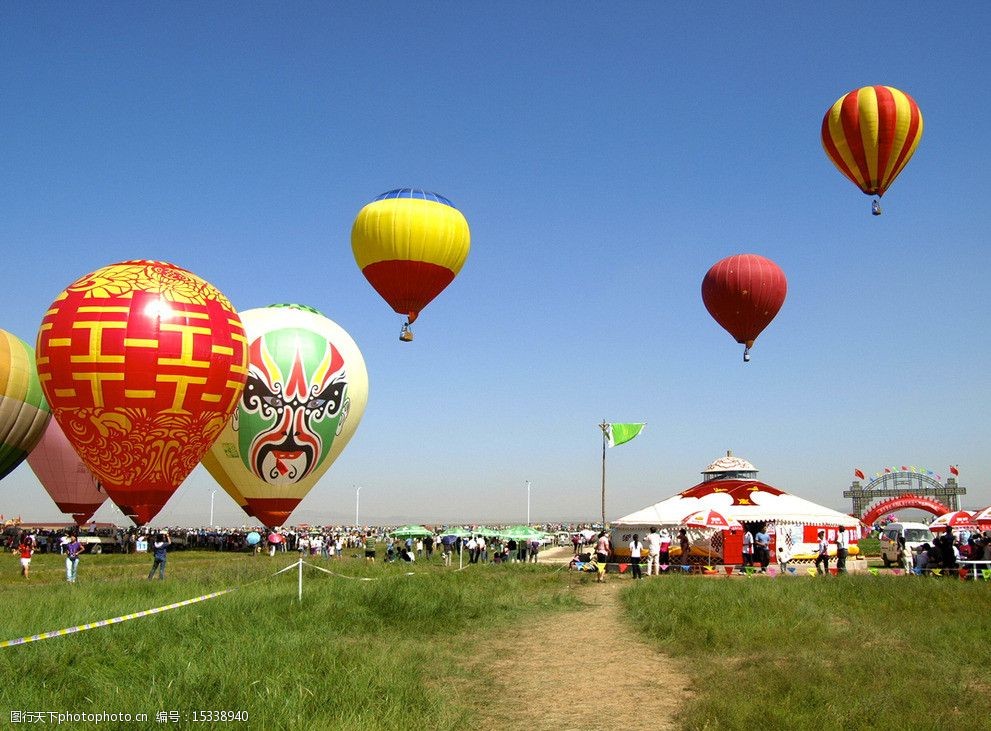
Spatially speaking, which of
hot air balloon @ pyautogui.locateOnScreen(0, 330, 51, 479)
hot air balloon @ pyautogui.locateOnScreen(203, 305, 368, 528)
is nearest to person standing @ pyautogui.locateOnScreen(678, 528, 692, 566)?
hot air balloon @ pyautogui.locateOnScreen(203, 305, 368, 528)

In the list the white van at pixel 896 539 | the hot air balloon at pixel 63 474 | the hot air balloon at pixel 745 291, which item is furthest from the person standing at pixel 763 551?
the hot air balloon at pixel 63 474

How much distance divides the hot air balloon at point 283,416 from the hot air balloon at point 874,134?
2027 cm

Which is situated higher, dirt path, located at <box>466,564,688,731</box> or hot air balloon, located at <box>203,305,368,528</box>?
hot air balloon, located at <box>203,305,368,528</box>

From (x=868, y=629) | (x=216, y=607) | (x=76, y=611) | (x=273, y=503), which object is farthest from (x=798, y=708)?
(x=273, y=503)

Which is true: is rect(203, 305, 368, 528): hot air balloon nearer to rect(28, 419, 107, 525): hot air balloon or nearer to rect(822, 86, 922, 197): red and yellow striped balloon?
rect(28, 419, 107, 525): hot air balloon

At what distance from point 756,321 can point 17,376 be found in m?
32.0

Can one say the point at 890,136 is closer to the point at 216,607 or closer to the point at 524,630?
the point at 524,630

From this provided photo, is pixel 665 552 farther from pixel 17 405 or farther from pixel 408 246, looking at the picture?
pixel 17 405

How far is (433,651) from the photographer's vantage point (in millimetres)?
13906

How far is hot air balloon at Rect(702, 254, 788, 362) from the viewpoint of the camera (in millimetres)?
35125

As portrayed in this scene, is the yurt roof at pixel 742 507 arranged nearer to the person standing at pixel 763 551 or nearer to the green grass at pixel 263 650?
the person standing at pixel 763 551

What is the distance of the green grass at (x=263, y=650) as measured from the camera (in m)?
9.53

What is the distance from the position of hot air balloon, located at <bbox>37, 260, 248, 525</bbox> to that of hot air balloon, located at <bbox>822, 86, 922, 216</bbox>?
22.8m

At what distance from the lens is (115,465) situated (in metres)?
25.4
